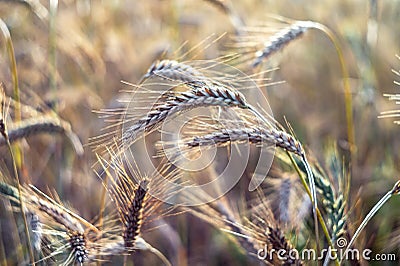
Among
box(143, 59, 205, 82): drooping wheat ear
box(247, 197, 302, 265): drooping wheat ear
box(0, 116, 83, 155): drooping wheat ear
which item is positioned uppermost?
box(143, 59, 205, 82): drooping wheat ear

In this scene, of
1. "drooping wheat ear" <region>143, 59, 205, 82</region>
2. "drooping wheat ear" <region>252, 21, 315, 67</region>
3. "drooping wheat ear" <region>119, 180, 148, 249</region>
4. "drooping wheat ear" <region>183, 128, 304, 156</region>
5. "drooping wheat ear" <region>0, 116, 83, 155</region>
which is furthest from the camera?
"drooping wheat ear" <region>252, 21, 315, 67</region>

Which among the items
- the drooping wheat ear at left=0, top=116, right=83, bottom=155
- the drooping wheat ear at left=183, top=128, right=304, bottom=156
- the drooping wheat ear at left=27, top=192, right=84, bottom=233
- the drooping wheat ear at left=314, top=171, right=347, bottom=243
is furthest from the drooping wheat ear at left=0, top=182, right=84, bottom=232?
the drooping wheat ear at left=314, top=171, right=347, bottom=243

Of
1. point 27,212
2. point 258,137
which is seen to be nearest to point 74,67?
point 27,212

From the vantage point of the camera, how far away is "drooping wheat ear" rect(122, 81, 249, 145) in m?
1.22

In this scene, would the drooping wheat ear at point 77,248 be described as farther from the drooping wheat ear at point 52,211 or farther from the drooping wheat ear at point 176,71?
the drooping wheat ear at point 176,71

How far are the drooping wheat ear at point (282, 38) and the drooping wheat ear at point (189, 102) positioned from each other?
0.57m

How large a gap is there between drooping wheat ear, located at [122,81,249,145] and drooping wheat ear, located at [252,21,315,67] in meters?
0.57

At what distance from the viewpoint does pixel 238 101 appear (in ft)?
4.00

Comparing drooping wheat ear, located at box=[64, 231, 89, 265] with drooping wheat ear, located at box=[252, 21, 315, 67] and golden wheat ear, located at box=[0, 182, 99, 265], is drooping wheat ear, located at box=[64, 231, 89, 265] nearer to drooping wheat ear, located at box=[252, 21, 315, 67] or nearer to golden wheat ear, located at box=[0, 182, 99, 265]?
golden wheat ear, located at box=[0, 182, 99, 265]

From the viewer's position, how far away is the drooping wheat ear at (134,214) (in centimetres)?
133

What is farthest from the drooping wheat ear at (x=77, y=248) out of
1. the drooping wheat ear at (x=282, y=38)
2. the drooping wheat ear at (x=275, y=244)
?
the drooping wheat ear at (x=282, y=38)

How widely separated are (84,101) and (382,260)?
145cm

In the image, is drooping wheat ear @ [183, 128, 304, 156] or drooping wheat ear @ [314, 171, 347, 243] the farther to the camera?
drooping wheat ear @ [314, 171, 347, 243]

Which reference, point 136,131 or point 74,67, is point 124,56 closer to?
point 74,67
